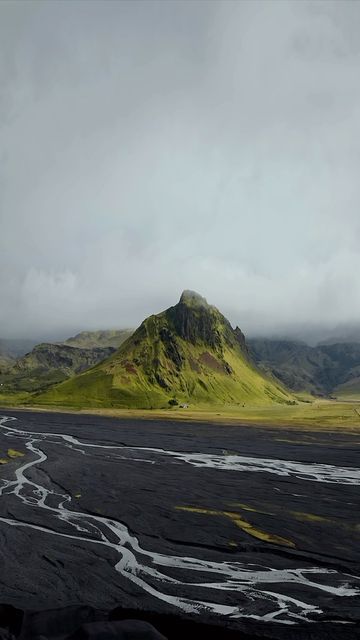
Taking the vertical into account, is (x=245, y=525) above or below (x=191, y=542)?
below

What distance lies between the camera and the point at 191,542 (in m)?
37.3

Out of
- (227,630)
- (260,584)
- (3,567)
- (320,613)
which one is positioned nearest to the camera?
(227,630)

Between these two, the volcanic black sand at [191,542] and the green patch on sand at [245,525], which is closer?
the volcanic black sand at [191,542]

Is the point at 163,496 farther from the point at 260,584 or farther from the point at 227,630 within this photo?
the point at 227,630

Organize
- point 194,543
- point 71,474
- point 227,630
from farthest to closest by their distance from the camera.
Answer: point 71,474
point 194,543
point 227,630

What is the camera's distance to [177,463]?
274 feet

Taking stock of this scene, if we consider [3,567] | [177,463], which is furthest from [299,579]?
[177,463]

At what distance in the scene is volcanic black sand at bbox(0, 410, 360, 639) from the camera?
26.1 m

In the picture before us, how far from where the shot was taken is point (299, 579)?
29.9 metres

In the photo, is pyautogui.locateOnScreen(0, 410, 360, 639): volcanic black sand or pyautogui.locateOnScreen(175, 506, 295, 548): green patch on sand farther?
pyautogui.locateOnScreen(175, 506, 295, 548): green patch on sand

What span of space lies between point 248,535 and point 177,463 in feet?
148

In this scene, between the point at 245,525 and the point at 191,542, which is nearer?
the point at 191,542

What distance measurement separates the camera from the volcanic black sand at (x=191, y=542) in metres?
26.1

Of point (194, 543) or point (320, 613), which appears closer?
point (320, 613)
